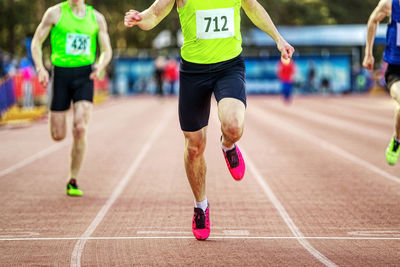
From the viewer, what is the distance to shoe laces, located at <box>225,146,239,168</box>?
618cm

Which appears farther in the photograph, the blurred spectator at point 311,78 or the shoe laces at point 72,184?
the blurred spectator at point 311,78

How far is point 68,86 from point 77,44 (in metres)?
0.49

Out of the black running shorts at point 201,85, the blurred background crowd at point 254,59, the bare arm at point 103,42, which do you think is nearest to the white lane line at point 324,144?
the bare arm at point 103,42

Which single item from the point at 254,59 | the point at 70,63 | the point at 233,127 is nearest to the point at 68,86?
the point at 70,63

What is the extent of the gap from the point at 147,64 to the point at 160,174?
38.2m

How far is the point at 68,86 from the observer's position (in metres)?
8.61

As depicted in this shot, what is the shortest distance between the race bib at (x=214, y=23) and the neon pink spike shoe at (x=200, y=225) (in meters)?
1.44

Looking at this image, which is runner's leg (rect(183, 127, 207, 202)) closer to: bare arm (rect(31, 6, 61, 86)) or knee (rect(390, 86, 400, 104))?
bare arm (rect(31, 6, 61, 86))

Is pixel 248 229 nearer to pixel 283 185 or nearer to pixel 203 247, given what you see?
pixel 203 247

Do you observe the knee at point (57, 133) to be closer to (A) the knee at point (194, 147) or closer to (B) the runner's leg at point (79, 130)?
(B) the runner's leg at point (79, 130)

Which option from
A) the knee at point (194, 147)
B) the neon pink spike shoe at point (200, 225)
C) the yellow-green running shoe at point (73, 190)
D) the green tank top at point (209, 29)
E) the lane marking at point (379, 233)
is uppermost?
the green tank top at point (209, 29)

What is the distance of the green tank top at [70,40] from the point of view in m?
8.58

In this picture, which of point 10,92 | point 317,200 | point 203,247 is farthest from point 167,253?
point 10,92

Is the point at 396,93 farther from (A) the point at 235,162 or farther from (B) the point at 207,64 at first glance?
(B) the point at 207,64
